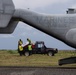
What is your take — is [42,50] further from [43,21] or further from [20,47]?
[43,21]

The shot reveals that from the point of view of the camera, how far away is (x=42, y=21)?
2041 cm

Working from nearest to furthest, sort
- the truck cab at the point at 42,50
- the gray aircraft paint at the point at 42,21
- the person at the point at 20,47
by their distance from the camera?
the gray aircraft paint at the point at 42,21, the person at the point at 20,47, the truck cab at the point at 42,50

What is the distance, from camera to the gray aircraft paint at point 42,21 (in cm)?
1975

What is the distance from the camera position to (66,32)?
65.7 feet

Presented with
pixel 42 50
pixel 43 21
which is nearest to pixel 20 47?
pixel 42 50

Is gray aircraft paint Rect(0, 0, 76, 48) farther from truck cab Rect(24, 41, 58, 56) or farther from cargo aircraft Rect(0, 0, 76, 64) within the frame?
truck cab Rect(24, 41, 58, 56)

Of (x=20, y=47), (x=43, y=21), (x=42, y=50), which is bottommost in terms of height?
(x=42, y=50)

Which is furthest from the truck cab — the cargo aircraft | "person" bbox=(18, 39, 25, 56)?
the cargo aircraft

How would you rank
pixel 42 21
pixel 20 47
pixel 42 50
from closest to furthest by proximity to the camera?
pixel 42 21 < pixel 20 47 < pixel 42 50

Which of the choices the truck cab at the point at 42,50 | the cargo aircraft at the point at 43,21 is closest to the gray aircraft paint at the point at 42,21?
the cargo aircraft at the point at 43,21

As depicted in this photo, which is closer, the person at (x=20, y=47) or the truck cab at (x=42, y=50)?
the person at (x=20, y=47)

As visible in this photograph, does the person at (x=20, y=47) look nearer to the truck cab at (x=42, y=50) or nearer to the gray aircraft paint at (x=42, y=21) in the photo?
the truck cab at (x=42, y=50)

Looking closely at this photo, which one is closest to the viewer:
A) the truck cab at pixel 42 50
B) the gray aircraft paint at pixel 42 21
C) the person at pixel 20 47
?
the gray aircraft paint at pixel 42 21

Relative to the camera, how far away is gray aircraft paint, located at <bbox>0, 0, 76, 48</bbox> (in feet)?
64.8
